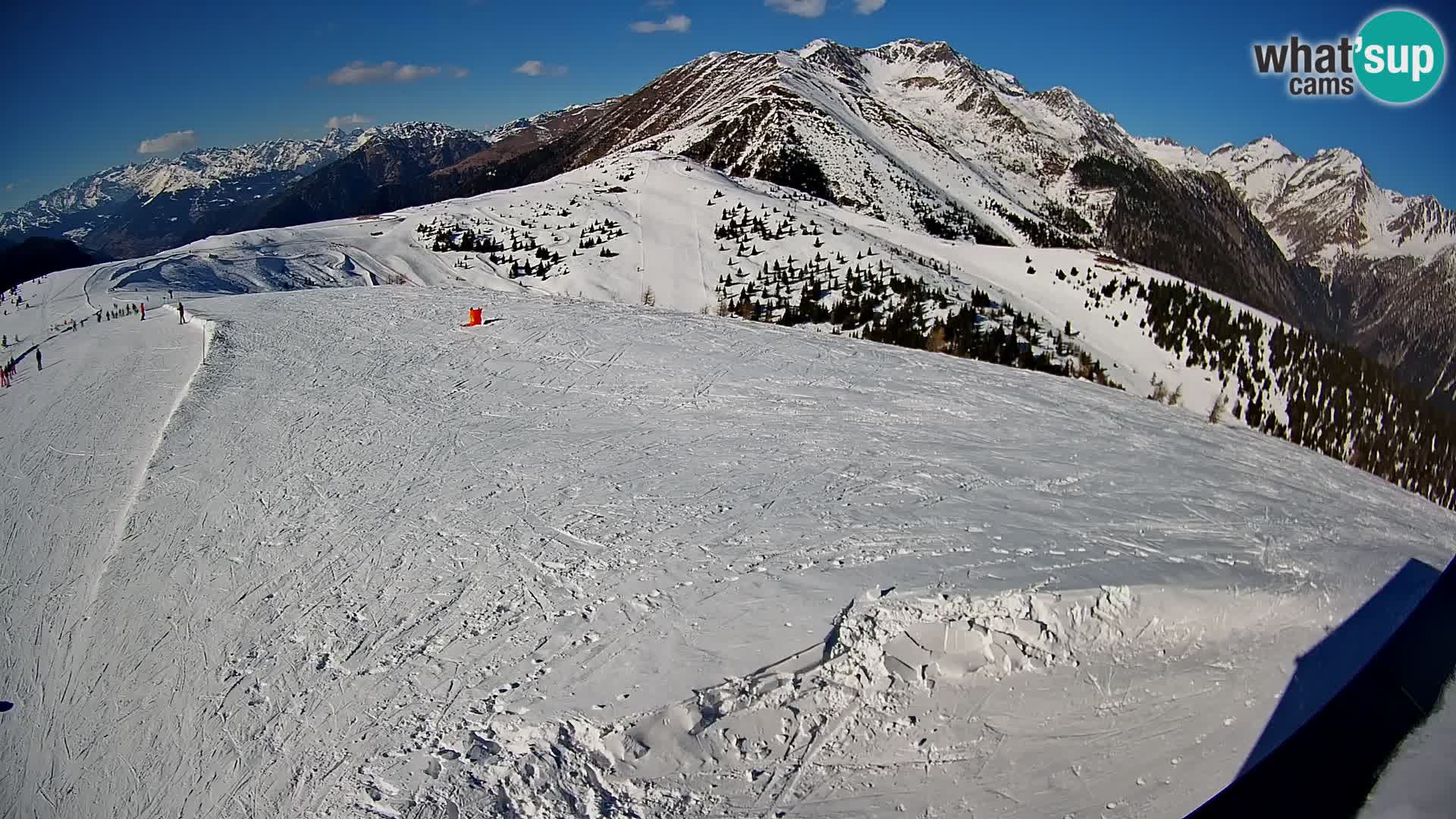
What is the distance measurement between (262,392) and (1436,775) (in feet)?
54.7

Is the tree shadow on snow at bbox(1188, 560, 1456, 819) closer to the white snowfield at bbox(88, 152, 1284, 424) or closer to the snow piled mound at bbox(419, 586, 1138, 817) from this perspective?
the snow piled mound at bbox(419, 586, 1138, 817)

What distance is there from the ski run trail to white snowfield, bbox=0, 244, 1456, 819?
42 millimetres

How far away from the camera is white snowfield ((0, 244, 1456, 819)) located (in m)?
6.11

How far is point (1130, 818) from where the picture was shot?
20.0 ft

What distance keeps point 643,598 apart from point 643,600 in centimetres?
3

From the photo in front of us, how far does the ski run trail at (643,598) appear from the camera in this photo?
6109mm

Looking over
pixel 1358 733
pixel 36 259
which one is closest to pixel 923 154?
pixel 1358 733

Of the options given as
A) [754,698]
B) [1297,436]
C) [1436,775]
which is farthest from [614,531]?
[1297,436]

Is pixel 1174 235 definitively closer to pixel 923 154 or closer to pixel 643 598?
pixel 923 154

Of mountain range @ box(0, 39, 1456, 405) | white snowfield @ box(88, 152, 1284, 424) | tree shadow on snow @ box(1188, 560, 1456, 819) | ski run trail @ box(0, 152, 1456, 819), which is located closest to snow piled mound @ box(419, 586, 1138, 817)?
ski run trail @ box(0, 152, 1456, 819)

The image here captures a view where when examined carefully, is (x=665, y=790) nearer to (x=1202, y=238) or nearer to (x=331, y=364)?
(x=331, y=364)

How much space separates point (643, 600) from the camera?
7.64 meters

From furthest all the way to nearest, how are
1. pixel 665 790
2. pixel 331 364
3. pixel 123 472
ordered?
pixel 331 364, pixel 123 472, pixel 665 790

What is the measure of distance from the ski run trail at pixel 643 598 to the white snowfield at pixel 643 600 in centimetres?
4
